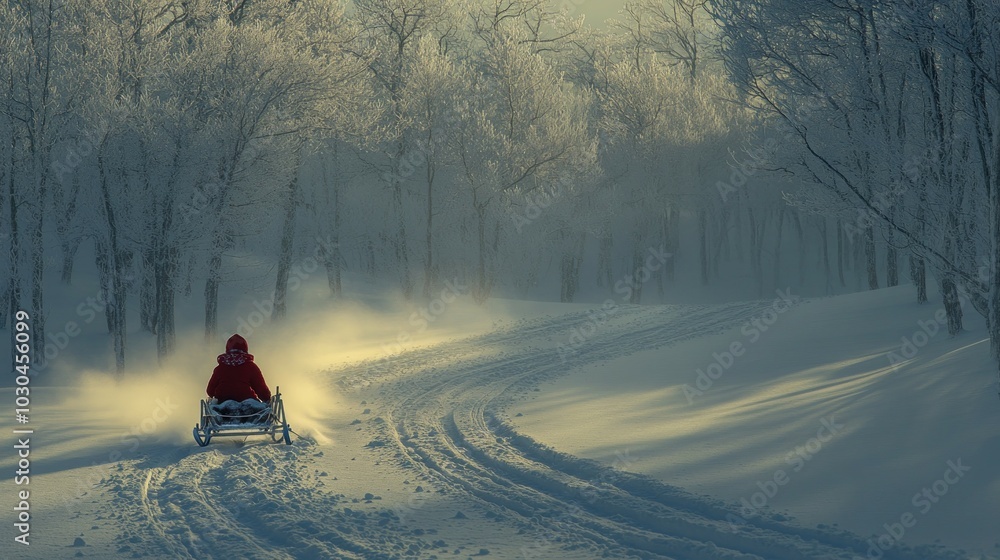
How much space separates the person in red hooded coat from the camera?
11.0 metres

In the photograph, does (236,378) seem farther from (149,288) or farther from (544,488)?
(149,288)

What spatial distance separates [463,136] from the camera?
33.0m

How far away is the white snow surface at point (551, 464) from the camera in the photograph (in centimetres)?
680

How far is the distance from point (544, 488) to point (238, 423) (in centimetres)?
471

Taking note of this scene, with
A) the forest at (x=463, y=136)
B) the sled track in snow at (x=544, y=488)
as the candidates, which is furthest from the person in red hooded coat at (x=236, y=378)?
the forest at (x=463, y=136)

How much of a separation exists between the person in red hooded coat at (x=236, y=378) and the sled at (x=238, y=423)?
18 cm

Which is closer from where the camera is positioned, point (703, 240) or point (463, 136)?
point (463, 136)

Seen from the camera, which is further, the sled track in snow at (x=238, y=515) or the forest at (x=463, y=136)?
the forest at (x=463, y=136)

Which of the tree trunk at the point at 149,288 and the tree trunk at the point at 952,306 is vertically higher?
the tree trunk at the point at 149,288

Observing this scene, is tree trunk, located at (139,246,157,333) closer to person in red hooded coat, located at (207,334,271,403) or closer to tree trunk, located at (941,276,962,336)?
person in red hooded coat, located at (207,334,271,403)

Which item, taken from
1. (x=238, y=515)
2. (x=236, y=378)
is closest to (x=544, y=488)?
(x=238, y=515)

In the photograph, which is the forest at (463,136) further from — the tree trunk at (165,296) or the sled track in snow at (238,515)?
the sled track in snow at (238,515)

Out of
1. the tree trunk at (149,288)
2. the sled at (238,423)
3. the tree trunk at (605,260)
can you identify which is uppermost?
the tree trunk at (605,260)

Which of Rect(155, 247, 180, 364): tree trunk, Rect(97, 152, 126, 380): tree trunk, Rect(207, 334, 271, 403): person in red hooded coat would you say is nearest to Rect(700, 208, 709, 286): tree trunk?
Rect(155, 247, 180, 364): tree trunk
